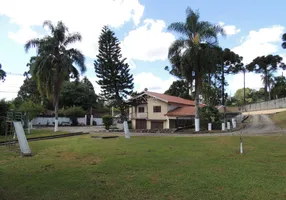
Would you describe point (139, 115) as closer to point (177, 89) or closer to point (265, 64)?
point (177, 89)

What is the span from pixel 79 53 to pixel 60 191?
88.9 ft

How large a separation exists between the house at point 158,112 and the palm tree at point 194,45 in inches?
296

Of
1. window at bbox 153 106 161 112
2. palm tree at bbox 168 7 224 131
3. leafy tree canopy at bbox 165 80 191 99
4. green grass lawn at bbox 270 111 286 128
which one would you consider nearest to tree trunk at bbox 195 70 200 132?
palm tree at bbox 168 7 224 131

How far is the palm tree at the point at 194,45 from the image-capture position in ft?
85.0

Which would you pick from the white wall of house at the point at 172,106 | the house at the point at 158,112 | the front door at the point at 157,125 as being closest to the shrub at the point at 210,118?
the house at the point at 158,112

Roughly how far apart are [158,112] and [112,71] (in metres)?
13.5

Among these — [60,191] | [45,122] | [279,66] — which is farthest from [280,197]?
[279,66]

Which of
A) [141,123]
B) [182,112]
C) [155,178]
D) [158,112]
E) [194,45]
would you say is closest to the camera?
[155,178]

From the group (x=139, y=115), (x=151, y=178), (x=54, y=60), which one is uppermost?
(x=54, y=60)

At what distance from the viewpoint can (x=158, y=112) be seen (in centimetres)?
3562

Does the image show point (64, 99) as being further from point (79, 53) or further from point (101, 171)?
point (101, 171)

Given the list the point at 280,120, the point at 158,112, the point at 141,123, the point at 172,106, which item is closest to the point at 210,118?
the point at 172,106

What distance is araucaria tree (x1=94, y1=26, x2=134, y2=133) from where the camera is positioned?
44312 mm

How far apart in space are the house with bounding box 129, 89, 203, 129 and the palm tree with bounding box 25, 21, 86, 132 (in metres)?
10.5
